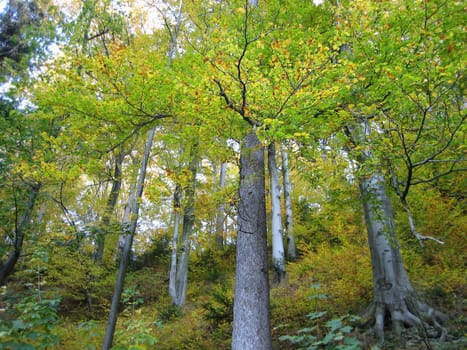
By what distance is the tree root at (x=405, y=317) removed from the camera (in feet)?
14.0

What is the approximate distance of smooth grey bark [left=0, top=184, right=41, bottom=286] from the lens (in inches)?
147

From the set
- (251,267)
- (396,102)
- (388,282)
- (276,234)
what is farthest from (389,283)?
(276,234)

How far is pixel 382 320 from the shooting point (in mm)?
4465

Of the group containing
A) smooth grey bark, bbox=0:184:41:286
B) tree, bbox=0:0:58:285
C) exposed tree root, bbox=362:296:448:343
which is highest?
tree, bbox=0:0:58:285

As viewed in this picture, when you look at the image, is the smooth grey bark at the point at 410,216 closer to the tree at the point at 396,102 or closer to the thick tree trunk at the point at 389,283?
the tree at the point at 396,102

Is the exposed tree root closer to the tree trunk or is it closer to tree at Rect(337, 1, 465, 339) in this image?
tree at Rect(337, 1, 465, 339)

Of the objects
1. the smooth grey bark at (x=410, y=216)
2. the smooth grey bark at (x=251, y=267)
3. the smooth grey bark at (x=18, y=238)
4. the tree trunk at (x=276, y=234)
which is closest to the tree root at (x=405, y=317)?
the smooth grey bark at (x=251, y=267)

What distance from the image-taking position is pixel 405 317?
4383 mm

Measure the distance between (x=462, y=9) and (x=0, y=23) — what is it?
8.02 meters

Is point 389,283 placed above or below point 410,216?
below

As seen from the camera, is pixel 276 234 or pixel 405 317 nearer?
pixel 405 317

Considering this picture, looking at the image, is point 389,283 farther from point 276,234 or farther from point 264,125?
point 276,234

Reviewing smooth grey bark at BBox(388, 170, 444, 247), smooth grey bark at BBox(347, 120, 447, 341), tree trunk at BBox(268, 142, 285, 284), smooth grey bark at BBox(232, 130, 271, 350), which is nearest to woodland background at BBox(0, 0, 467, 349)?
smooth grey bark at BBox(388, 170, 444, 247)

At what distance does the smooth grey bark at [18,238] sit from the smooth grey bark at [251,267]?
285 cm
